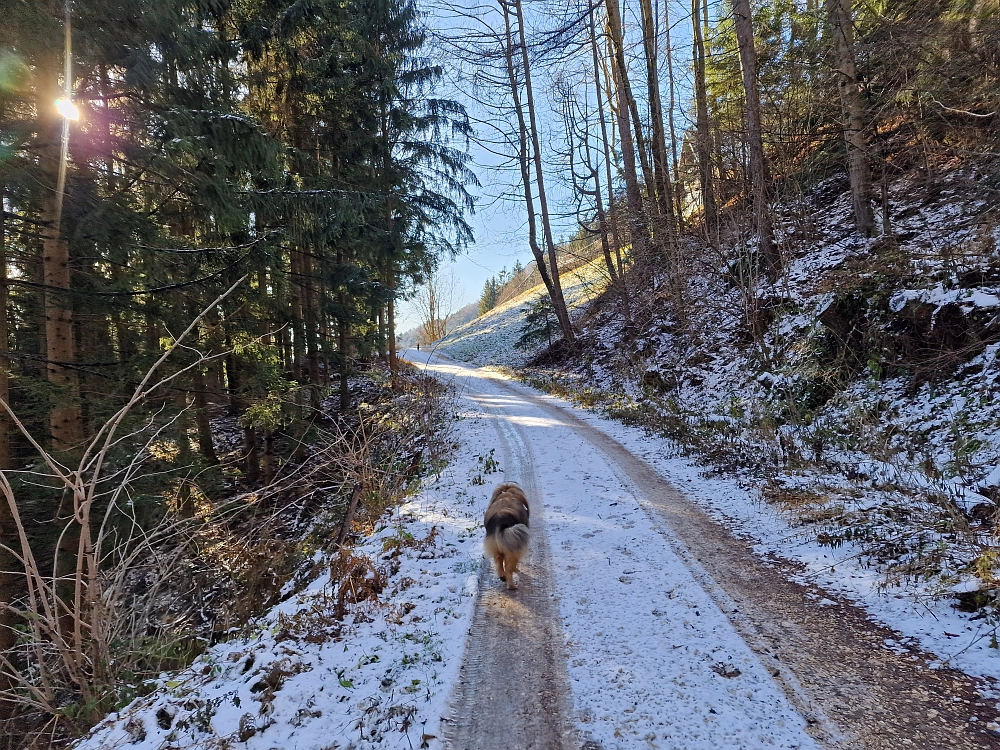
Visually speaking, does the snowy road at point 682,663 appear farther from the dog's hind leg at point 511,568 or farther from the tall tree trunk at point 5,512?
the tall tree trunk at point 5,512

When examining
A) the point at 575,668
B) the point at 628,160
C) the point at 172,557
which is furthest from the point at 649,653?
the point at 628,160

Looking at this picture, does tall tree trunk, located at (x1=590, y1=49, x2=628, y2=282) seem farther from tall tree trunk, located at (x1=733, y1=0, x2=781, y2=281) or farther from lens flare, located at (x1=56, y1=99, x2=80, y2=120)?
lens flare, located at (x1=56, y1=99, x2=80, y2=120)

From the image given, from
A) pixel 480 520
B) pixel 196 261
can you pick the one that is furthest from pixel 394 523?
pixel 196 261

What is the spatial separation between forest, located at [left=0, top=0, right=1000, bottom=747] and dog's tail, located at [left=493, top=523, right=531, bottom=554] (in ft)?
7.03

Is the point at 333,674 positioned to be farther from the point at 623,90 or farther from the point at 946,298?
the point at 623,90

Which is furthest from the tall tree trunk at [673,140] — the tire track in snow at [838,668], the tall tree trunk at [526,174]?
the tire track in snow at [838,668]

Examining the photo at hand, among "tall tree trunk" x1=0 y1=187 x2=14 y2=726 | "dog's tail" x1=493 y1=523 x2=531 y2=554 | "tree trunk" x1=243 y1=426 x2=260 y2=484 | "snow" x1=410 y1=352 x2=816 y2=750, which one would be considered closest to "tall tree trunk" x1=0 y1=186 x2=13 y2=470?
"tall tree trunk" x1=0 y1=187 x2=14 y2=726

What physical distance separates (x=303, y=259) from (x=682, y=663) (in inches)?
504

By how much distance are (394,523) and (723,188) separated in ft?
35.6

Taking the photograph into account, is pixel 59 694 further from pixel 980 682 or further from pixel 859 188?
pixel 859 188

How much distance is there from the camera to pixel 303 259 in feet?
42.0

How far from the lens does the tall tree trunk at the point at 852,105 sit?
836 cm

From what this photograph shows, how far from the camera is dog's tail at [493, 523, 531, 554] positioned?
13.9 feet

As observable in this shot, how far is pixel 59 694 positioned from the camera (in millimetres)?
3617
